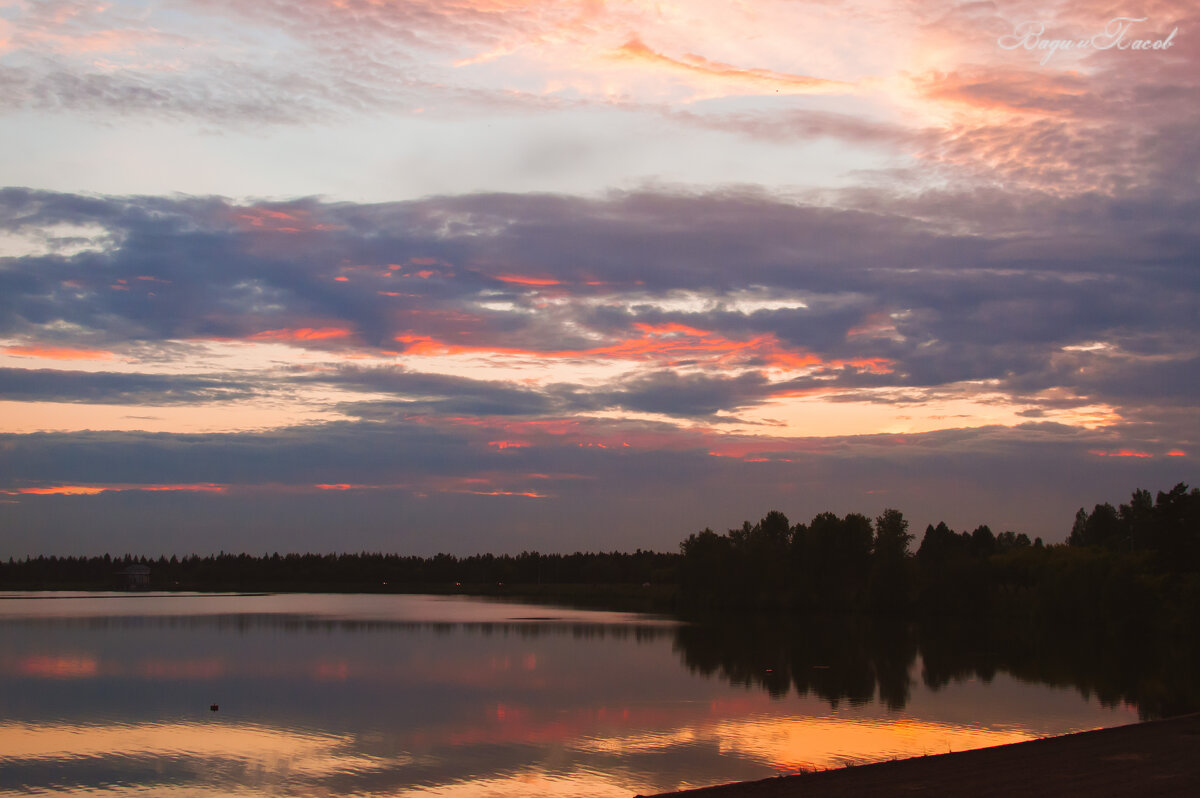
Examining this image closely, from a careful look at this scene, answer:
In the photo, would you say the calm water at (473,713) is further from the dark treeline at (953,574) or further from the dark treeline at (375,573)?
the dark treeline at (375,573)

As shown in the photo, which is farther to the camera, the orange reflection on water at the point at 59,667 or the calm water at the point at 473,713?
the orange reflection on water at the point at 59,667

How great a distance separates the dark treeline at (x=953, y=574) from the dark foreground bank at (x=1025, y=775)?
128ft

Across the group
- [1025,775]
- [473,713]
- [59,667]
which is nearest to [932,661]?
[473,713]

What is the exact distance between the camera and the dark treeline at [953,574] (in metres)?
56.1

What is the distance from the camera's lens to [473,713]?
28.1 meters

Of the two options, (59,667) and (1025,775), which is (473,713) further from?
(59,667)

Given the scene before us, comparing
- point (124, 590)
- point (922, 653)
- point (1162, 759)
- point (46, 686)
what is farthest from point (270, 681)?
point (124, 590)

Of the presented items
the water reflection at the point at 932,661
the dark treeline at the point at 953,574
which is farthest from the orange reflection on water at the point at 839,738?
the dark treeline at the point at 953,574

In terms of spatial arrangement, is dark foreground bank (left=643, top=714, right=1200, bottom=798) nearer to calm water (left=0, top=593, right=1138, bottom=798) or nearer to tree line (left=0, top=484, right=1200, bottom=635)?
calm water (left=0, top=593, right=1138, bottom=798)

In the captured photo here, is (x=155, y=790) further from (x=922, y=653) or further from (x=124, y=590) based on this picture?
(x=124, y=590)

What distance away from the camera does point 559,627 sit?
6725 centimetres

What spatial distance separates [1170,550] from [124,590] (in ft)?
542

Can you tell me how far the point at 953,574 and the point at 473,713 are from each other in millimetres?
68525

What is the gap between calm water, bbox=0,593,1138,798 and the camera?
20.1m
